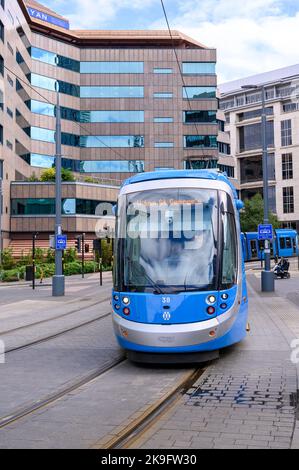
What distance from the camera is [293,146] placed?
89125 mm

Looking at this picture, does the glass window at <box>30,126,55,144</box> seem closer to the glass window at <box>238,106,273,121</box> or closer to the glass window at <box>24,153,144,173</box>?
the glass window at <box>24,153,144,173</box>

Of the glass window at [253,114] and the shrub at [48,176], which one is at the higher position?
the glass window at [253,114]

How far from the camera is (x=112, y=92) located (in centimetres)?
6556

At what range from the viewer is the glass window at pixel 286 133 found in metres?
89.7

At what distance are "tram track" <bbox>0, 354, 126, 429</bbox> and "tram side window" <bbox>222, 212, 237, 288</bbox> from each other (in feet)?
7.78

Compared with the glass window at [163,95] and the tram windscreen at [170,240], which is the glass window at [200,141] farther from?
the tram windscreen at [170,240]

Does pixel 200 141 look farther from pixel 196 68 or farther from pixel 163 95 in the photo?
pixel 196 68

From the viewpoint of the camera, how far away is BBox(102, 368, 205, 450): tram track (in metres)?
5.16

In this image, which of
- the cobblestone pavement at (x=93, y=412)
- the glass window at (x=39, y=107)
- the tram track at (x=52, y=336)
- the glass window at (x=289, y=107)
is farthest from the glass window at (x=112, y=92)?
the cobblestone pavement at (x=93, y=412)

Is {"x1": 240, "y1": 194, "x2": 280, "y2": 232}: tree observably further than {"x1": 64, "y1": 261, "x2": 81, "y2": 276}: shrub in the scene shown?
Yes

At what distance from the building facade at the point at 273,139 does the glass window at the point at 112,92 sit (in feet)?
88.5

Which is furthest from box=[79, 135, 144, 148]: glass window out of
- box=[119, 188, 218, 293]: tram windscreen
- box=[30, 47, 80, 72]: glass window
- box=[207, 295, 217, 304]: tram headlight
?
box=[207, 295, 217, 304]: tram headlight

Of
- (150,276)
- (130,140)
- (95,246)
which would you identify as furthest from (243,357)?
(130,140)

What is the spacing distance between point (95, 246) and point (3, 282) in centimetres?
1348
